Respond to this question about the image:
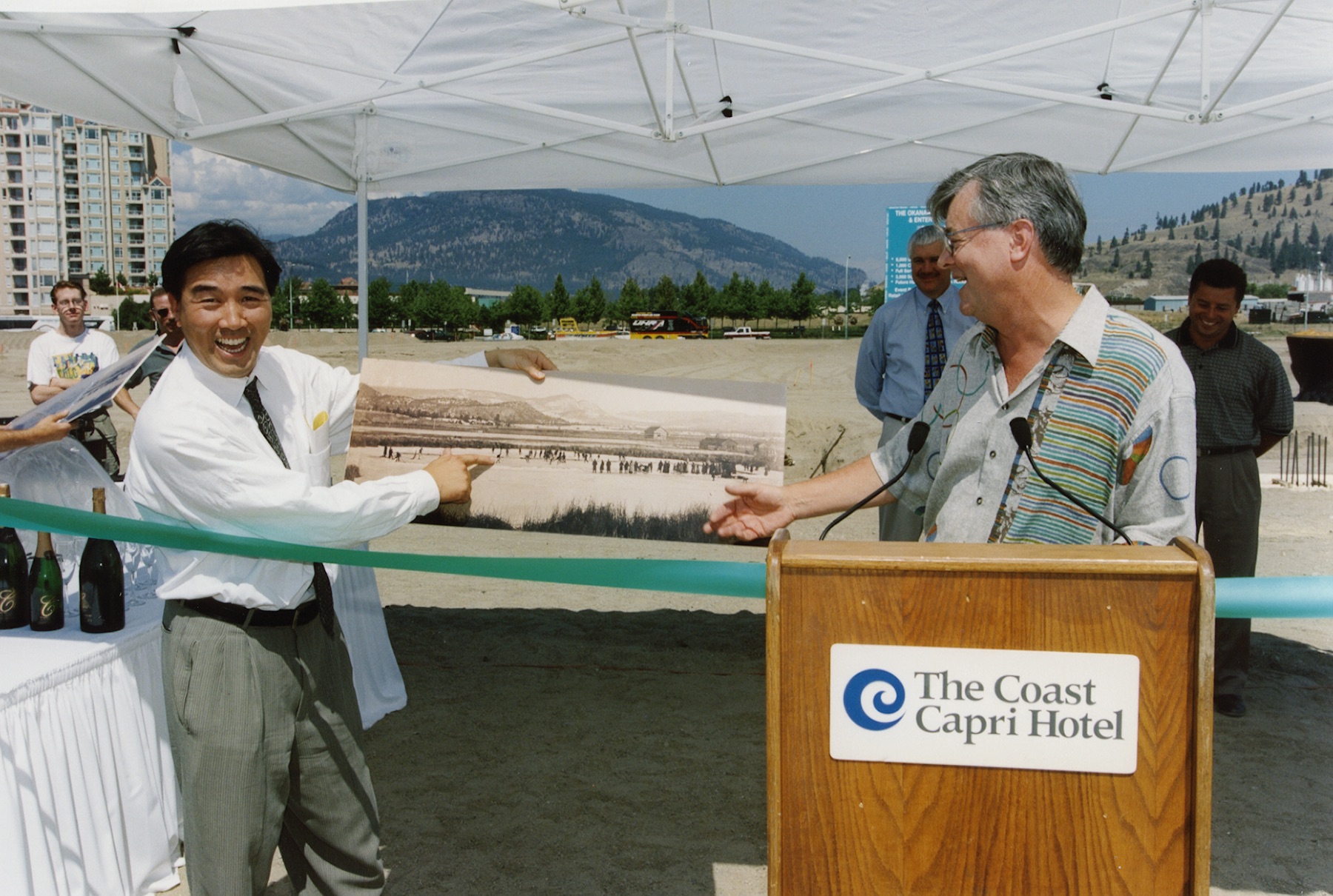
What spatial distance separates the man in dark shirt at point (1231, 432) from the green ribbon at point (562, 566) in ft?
10.3

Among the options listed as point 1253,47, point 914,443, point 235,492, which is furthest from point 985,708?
point 1253,47

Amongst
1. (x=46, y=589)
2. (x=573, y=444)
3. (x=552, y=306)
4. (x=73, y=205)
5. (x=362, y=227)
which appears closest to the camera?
Answer: (x=573, y=444)

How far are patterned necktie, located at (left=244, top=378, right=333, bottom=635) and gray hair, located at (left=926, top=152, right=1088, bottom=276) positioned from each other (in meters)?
1.52

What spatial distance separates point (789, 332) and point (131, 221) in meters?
111

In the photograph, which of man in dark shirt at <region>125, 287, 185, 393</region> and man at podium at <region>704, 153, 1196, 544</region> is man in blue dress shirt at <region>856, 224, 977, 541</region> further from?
man in dark shirt at <region>125, 287, 185, 393</region>

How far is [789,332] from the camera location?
64.4 m

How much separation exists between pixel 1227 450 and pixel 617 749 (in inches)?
128

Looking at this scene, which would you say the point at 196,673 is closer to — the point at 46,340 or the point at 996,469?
the point at 996,469

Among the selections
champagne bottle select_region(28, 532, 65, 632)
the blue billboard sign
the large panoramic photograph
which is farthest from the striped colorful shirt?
the blue billboard sign

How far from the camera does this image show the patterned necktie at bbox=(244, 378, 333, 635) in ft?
6.89

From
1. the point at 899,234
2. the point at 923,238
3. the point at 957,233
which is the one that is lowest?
the point at 957,233

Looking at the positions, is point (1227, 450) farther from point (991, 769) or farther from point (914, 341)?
point (991, 769)

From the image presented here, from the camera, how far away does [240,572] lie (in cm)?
201

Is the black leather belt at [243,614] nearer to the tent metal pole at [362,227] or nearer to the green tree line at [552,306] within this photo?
the tent metal pole at [362,227]
